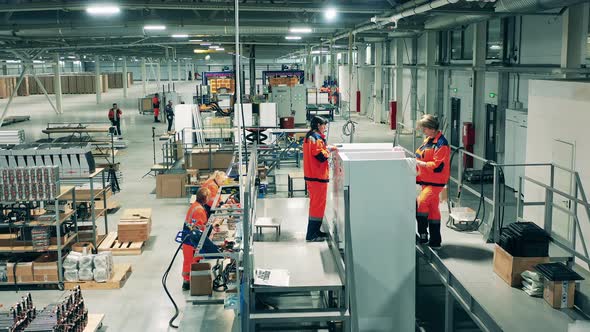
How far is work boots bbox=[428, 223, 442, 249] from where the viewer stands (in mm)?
7582

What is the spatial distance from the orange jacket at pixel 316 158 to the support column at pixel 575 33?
5.70 m

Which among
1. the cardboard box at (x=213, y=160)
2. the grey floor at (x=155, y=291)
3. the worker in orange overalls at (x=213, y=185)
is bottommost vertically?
the grey floor at (x=155, y=291)

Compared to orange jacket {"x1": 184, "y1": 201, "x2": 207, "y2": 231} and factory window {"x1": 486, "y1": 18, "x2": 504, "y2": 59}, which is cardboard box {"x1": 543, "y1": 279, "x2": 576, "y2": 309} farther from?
factory window {"x1": 486, "y1": 18, "x2": 504, "y2": 59}

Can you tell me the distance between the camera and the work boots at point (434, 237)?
7.58 meters

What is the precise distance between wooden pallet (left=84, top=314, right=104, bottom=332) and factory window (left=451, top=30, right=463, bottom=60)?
15.4 m

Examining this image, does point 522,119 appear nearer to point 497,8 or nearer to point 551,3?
point 497,8

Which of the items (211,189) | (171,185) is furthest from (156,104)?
(211,189)

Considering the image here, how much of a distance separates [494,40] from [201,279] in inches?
464

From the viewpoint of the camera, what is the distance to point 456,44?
67.3ft

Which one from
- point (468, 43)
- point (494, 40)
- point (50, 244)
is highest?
point (468, 43)

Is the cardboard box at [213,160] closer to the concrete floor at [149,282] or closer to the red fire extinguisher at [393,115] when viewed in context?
the concrete floor at [149,282]

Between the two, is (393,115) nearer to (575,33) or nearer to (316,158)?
(575,33)

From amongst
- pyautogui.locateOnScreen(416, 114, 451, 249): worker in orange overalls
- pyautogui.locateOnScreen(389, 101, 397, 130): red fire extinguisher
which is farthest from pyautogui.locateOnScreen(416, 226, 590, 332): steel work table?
pyautogui.locateOnScreen(389, 101, 397, 130): red fire extinguisher

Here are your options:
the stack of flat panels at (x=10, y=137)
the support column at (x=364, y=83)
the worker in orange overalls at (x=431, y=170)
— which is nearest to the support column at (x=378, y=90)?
the support column at (x=364, y=83)
